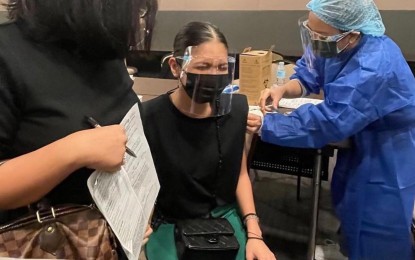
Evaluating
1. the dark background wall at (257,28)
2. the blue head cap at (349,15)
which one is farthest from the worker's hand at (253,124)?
the dark background wall at (257,28)

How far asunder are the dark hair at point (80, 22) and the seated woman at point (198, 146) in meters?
0.70

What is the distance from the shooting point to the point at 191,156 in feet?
4.90

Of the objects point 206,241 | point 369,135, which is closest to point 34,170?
point 206,241

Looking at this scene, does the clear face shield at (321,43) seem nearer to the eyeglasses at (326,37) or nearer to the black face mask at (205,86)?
the eyeglasses at (326,37)

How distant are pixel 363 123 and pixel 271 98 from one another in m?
0.54

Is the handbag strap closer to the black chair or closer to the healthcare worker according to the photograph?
the healthcare worker

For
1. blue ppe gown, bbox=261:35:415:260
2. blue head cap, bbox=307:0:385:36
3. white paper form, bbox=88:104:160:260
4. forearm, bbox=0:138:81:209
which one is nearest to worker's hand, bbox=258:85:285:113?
blue ppe gown, bbox=261:35:415:260

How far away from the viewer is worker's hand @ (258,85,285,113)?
1866mm

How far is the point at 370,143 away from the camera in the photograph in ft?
5.21

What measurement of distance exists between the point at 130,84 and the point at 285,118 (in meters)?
0.84

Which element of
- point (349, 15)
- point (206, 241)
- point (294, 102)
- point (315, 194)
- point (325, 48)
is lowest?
point (315, 194)

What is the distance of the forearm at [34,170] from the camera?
615 millimetres

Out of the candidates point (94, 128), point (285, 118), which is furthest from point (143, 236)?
point (285, 118)

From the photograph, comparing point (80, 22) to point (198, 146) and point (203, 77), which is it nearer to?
point (203, 77)
